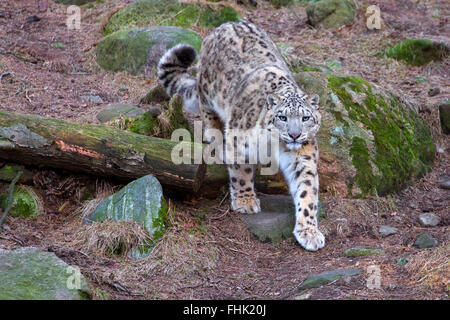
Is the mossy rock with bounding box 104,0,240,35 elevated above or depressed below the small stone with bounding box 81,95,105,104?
above

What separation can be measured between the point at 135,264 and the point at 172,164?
129 cm

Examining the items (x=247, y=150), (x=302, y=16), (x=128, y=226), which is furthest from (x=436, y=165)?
(x=302, y=16)

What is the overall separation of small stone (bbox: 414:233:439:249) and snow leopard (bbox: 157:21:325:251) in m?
0.96

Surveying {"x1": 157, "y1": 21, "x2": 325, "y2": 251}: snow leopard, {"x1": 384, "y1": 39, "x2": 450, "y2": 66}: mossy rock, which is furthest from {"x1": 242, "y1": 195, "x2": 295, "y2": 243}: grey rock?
{"x1": 384, "y1": 39, "x2": 450, "y2": 66}: mossy rock

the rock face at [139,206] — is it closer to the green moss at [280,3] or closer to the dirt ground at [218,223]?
the dirt ground at [218,223]

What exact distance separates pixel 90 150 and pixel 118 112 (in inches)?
87.0

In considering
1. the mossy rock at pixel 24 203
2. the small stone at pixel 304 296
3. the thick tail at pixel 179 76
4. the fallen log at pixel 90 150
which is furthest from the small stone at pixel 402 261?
the thick tail at pixel 179 76

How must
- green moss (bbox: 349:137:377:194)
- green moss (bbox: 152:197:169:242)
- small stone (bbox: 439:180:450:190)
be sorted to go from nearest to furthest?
green moss (bbox: 152:197:169:242) < green moss (bbox: 349:137:377:194) < small stone (bbox: 439:180:450:190)

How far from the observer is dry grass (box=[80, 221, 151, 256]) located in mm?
5523

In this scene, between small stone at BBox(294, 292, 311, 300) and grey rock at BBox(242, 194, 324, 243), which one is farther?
grey rock at BBox(242, 194, 324, 243)

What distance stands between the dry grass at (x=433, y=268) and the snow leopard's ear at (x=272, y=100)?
2163 millimetres

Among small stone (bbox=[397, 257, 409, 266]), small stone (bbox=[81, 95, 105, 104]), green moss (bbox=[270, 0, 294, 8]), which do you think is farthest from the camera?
green moss (bbox=[270, 0, 294, 8])

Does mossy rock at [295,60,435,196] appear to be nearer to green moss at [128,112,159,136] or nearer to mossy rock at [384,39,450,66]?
green moss at [128,112,159,136]

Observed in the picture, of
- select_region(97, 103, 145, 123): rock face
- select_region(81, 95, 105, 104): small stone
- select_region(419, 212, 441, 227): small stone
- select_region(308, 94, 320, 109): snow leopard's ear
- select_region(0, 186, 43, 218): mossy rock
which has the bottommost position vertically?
select_region(419, 212, 441, 227): small stone
